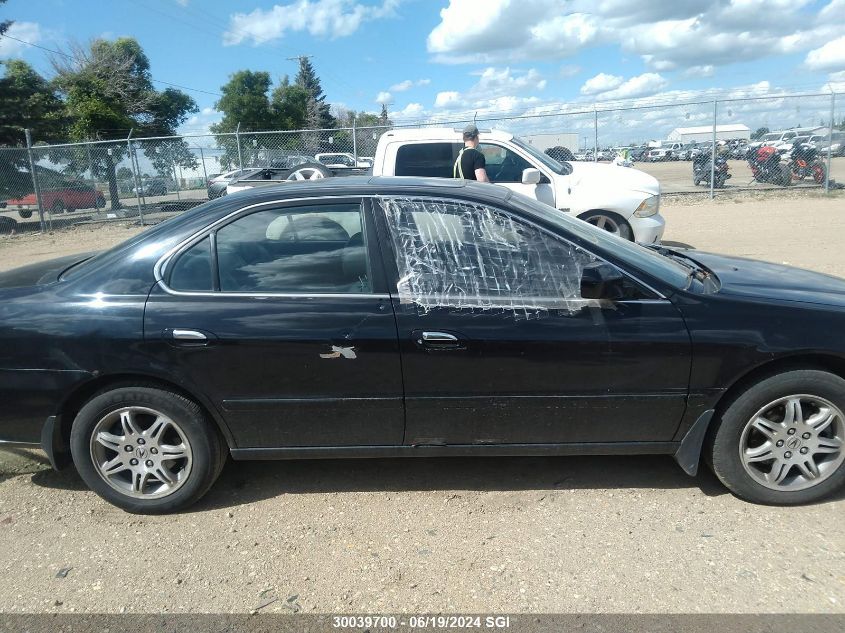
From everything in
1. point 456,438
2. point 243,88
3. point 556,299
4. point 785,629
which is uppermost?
point 243,88

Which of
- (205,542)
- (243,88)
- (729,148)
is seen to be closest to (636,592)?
(205,542)

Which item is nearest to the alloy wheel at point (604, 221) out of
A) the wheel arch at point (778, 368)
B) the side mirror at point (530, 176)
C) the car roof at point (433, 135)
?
the side mirror at point (530, 176)

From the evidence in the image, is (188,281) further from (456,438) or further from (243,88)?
(243,88)

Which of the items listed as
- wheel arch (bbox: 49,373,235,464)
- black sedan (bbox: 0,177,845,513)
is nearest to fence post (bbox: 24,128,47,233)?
black sedan (bbox: 0,177,845,513)

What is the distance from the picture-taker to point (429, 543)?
3020 millimetres

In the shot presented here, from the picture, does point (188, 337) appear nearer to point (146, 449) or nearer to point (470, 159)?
point (146, 449)

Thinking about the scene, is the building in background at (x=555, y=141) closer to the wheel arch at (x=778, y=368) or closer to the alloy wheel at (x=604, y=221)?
the alloy wheel at (x=604, y=221)

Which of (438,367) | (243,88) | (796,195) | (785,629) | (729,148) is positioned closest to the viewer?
(785,629)

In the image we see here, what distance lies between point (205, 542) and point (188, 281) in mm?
1289

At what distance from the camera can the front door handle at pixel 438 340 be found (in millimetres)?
3043

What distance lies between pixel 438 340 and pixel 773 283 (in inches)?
71.4

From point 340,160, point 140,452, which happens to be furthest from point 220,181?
point 140,452

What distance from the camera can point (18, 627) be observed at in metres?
2.58

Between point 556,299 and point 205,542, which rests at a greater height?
point 556,299
